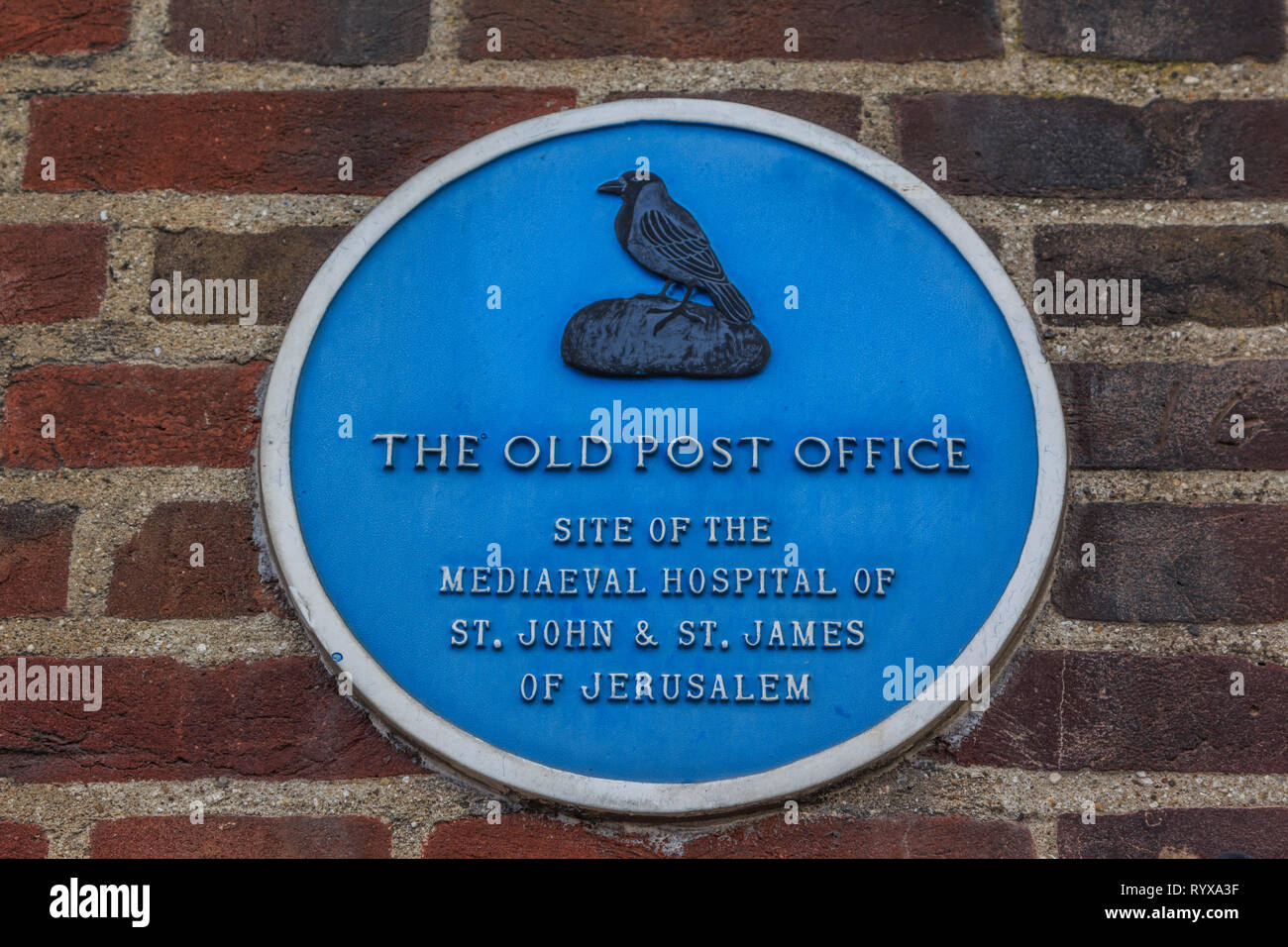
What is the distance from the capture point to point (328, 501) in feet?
4.62

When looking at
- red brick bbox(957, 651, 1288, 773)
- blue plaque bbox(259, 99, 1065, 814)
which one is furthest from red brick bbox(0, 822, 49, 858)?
red brick bbox(957, 651, 1288, 773)

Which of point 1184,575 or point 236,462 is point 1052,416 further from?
point 236,462

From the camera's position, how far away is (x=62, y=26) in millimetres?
1620

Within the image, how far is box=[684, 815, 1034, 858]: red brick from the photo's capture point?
51.8 inches

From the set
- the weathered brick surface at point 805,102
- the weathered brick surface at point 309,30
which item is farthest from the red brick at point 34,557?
the weathered brick surface at point 805,102

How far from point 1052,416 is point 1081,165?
0.36 metres

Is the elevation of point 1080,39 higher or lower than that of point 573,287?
higher

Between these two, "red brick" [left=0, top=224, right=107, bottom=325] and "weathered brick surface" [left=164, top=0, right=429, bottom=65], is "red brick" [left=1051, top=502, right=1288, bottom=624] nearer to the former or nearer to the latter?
"weathered brick surface" [left=164, top=0, right=429, bottom=65]

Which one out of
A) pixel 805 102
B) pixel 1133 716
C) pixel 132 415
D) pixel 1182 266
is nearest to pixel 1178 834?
pixel 1133 716

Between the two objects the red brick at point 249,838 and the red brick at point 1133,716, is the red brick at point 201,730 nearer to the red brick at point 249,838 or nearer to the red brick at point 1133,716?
the red brick at point 249,838

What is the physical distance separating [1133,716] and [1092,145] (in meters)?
0.73

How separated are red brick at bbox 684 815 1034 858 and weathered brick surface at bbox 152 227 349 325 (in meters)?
0.83

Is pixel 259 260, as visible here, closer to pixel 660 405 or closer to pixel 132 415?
pixel 132 415
